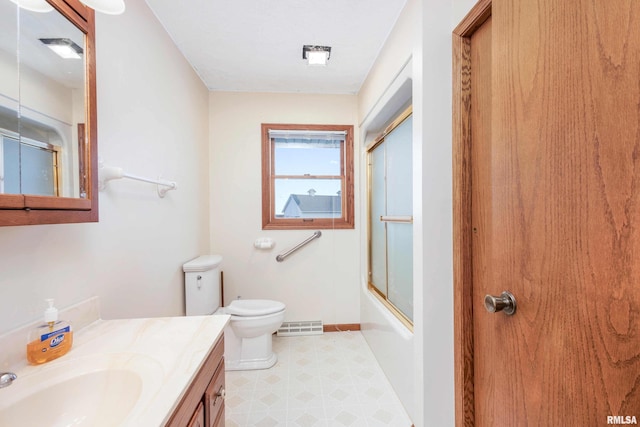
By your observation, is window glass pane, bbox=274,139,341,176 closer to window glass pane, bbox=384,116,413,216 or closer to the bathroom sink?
window glass pane, bbox=384,116,413,216

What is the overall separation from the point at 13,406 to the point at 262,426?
3.99ft

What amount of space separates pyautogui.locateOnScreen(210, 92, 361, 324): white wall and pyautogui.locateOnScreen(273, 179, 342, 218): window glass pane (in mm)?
181

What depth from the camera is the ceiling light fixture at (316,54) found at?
1891mm

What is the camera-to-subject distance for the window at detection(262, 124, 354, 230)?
8.58ft

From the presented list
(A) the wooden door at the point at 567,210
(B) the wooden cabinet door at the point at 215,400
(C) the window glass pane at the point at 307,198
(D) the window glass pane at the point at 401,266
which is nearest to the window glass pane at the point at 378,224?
(D) the window glass pane at the point at 401,266

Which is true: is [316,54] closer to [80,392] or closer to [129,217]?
[129,217]

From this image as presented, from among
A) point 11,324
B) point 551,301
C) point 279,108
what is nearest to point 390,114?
point 279,108

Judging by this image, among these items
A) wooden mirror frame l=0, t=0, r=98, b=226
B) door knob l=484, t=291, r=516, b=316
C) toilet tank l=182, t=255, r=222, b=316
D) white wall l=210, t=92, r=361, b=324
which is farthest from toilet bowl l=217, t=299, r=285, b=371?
door knob l=484, t=291, r=516, b=316

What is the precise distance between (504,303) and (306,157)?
2.18 meters

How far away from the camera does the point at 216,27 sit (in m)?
1.68

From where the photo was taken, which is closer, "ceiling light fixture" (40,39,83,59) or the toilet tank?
"ceiling light fixture" (40,39,83,59)

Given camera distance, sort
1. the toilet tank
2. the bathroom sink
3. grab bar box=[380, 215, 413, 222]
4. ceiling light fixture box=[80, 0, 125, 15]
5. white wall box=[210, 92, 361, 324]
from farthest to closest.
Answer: white wall box=[210, 92, 361, 324] → the toilet tank → grab bar box=[380, 215, 413, 222] → ceiling light fixture box=[80, 0, 125, 15] → the bathroom sink

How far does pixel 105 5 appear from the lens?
2.80 feet

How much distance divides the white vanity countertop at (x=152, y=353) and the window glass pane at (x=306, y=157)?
185cm
